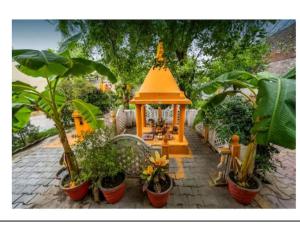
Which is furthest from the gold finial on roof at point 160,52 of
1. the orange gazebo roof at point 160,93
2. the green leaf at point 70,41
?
the orange gazebo roof at point 160,93

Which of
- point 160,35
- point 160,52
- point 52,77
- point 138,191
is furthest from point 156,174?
point 52,77

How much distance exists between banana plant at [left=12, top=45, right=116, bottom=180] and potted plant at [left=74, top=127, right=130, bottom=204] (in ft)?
0.42

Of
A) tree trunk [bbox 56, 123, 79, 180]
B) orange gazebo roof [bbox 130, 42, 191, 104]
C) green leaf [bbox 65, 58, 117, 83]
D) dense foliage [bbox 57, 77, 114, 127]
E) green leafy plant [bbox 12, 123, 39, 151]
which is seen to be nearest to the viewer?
green leaf [bbox 65, 58, 117, 83]

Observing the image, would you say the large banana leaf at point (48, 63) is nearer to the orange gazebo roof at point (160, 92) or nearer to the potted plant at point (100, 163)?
the potted plant at point (100, 163)

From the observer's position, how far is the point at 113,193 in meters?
1.62

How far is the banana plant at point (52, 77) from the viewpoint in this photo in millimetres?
933

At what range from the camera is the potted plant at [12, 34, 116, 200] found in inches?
37.5

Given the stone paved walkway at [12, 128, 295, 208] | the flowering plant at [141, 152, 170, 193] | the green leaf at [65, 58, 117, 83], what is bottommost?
the stone paved walkway at [12, 128, 295, 208]

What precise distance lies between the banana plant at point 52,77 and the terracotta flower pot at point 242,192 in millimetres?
1849

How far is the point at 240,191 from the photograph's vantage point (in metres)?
1.60

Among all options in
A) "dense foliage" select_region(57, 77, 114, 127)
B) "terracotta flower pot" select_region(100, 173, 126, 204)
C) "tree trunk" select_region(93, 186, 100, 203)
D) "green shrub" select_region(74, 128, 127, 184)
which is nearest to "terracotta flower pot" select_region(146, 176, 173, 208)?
"terracotta flower pot" select_region(100, 173, 126, 204)

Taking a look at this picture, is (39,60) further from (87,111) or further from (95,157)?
(95,157)

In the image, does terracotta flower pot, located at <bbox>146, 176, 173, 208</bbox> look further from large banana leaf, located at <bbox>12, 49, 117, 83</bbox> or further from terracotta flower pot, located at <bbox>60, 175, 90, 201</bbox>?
large banana leaf, located at <bbox>12, 49, 117, 83</bbox>
